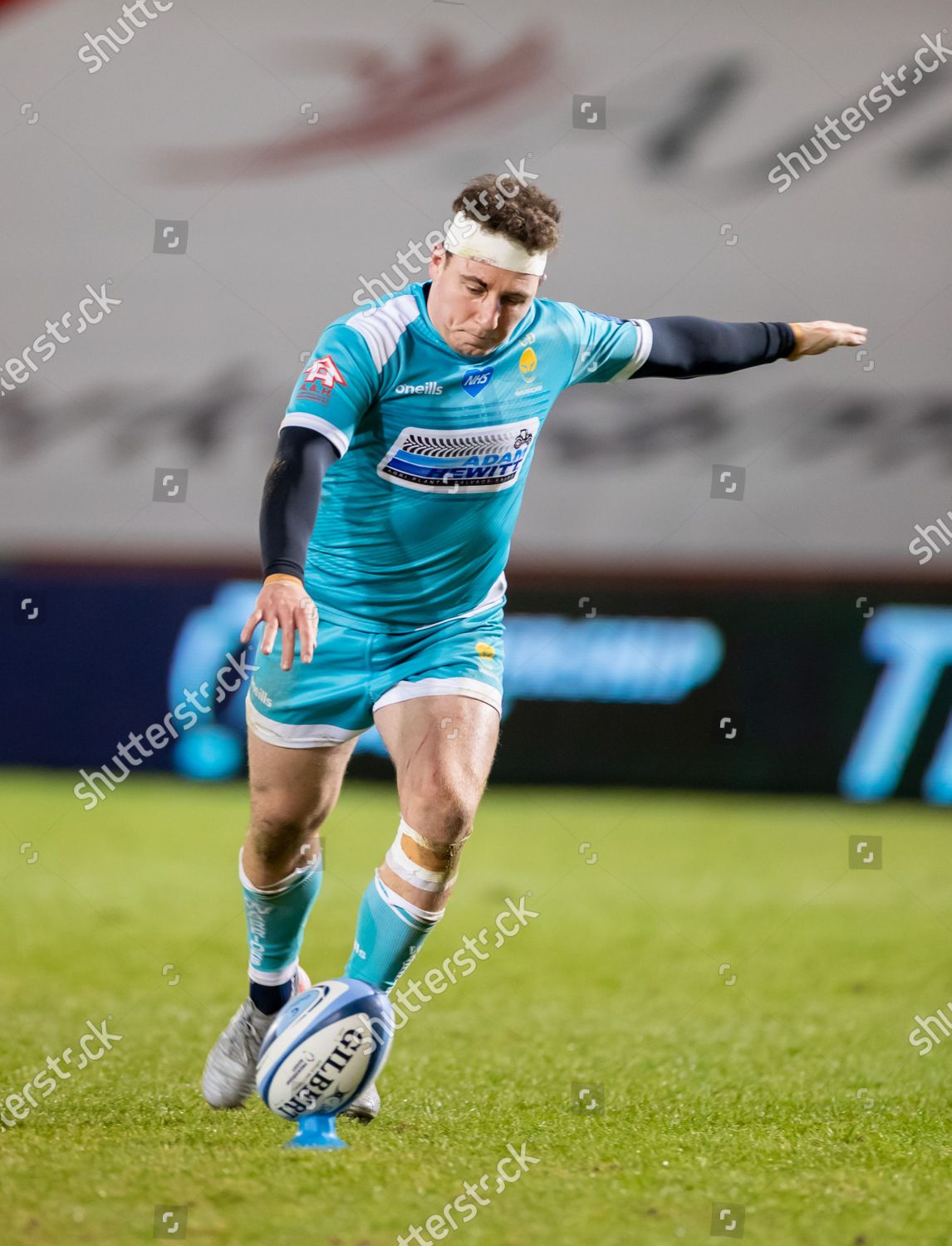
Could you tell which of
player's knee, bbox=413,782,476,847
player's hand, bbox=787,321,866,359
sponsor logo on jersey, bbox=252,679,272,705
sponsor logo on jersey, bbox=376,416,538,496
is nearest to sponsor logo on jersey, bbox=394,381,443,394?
sponsor logo on jersey, bbox=376,416,538,496

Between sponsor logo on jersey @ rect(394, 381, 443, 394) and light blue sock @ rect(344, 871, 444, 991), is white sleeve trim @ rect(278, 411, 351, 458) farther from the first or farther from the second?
light blue sock @ rect(344, 871, 444, 991)

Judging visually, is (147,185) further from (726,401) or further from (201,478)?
(726,401)

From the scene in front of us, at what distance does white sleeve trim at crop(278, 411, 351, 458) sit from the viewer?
3914 mm

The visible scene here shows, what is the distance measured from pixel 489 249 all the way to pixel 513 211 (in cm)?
13

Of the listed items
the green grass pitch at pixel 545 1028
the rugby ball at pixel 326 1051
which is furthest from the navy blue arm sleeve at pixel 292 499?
the green grass pitch at pixel 545 1028

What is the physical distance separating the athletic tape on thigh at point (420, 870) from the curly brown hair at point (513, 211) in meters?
1.65

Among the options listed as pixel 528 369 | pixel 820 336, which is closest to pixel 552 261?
pixel 820 336

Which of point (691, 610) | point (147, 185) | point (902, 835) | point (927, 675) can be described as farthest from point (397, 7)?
point (902, 835)

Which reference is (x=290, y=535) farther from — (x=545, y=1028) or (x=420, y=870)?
(x=545, y=1028)

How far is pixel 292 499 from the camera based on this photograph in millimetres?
3791

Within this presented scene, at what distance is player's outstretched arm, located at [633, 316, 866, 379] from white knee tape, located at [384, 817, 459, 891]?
170 centimetres

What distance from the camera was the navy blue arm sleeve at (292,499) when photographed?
→ 3736 mm

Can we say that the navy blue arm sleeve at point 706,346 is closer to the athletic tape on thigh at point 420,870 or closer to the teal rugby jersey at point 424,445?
Result: the teal rugby jersey at point 424,445

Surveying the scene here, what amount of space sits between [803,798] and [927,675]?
1.40 metres
